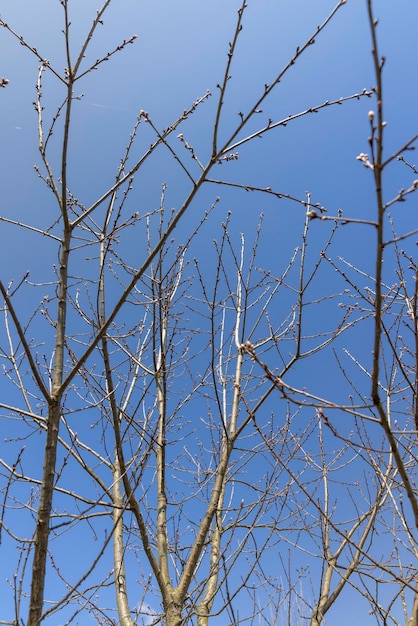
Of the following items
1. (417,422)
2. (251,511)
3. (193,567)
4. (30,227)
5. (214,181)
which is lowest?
(193,567)

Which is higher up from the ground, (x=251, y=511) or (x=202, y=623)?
(x=251, y=511)

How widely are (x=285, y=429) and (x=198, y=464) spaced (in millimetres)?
1280

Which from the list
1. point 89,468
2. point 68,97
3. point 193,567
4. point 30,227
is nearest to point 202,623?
point 193,567

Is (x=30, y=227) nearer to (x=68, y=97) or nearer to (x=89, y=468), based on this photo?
(x=68, y=97)

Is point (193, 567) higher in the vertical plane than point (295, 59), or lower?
lower

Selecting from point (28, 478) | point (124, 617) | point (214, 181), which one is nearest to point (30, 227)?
point (214, 181)

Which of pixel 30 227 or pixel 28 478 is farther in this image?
pixel 28 478

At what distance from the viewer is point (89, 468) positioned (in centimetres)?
335

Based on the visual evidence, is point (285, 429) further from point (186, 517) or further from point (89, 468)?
point (89, 468)

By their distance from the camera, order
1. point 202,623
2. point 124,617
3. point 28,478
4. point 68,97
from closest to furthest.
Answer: point 68,97, point 28,478, point 124,617, point 202,623

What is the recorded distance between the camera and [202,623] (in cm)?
370

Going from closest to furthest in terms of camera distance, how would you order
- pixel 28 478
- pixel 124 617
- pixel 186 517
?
pixel 28 478, pixel 124 617, pixel 186 517

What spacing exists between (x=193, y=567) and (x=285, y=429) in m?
1.63

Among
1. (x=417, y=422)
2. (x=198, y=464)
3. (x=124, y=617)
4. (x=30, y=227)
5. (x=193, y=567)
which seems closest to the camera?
(x=417, y=422)
